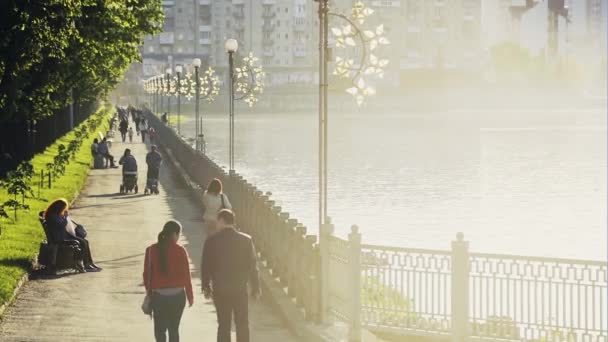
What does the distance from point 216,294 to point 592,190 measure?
64611mm

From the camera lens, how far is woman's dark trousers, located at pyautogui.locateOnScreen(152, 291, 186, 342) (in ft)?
39.6

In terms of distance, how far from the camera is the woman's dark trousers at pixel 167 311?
12078 mm

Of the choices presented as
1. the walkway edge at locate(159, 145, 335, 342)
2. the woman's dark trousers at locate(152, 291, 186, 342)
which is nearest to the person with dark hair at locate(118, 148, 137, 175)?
the walkway edge at locate(159, 145, 335, 342)

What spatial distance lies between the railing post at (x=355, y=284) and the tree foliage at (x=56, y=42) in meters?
12.4

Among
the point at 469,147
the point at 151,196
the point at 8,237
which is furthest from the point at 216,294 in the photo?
the point at 469,147

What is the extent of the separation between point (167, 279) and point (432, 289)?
3278 mm

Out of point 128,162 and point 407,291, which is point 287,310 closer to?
point 407,291

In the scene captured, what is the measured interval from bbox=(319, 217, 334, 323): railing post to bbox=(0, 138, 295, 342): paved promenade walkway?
0.52 meters

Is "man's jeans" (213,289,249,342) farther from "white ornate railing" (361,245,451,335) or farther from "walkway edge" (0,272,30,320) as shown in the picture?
"walkway edge" (0,272,30,320)

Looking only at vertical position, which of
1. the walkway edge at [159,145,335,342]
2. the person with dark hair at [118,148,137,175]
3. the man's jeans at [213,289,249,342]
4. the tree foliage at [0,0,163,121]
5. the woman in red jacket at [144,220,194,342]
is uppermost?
the tree foliage at [0,0,163,121]

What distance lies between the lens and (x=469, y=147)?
4764 inches

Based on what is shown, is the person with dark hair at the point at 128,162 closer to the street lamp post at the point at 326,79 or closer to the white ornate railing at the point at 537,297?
the street lamp post at the point at 326,79

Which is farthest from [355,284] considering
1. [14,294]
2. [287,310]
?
[14,294]

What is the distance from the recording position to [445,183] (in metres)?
77.7
